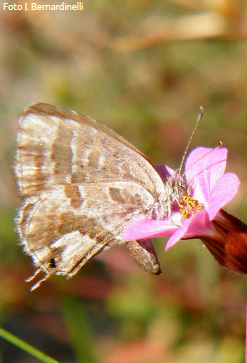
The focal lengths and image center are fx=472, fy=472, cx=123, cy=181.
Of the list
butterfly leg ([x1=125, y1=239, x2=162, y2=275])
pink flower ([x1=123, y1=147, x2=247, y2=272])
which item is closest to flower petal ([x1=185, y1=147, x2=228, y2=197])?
pink flower ([x1=123, y1=147, x2=247, y2=272])

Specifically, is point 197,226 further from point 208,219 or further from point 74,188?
point 74,188

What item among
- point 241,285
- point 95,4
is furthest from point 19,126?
point 95,4

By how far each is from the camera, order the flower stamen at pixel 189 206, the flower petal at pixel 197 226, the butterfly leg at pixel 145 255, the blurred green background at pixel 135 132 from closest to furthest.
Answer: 1. the flower petal at pixel 197 226
2. the butterfly leg at pixel 145 255
3. the flower stamen at pixel 189 206
4. the blurred green background at pixel 135 132

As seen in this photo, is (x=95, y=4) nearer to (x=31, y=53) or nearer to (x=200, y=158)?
(x=31, y=53)

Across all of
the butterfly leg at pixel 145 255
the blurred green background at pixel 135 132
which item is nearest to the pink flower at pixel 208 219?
the butterfly leg at pixel 145 255

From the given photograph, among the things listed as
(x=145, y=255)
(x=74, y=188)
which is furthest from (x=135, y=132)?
(x=145, y=255)

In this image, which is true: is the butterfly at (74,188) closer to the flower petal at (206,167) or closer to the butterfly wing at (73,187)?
the butterfly wing at (73,187)

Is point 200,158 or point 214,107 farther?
point 214,107

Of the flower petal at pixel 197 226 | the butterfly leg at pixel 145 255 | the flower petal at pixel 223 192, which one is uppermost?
the flower petal at pixel 223 192
